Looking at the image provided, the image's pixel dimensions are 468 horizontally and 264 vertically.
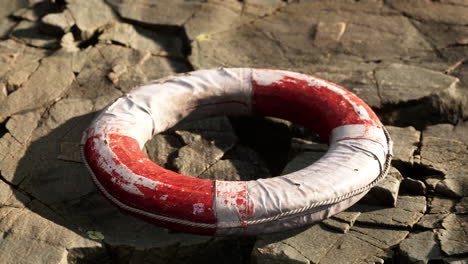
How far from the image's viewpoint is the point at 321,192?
8.60 ft

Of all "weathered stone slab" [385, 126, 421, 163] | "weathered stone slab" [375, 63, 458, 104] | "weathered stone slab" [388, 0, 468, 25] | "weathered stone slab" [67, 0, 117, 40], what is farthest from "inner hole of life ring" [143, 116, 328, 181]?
"weathered stone slab" [388, 0, 468, 25]

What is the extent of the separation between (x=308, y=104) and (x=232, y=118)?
0.52 m

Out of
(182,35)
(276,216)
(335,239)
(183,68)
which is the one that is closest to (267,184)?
(276,216)

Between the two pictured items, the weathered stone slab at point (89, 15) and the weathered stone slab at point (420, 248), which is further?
the weathered stone slab at point (89, 15)

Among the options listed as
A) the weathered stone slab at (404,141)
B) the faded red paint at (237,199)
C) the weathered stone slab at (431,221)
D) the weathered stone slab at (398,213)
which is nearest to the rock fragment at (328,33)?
the weathered stone slab at (404,141)

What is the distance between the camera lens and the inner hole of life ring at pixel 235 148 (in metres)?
3.13

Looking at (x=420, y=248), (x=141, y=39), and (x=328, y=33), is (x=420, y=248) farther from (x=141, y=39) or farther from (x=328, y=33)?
(x=141, y=39)

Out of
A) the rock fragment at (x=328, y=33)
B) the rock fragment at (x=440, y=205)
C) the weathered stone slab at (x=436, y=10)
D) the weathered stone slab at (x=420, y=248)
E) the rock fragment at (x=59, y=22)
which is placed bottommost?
the rock fragment at (x=59, y=22)

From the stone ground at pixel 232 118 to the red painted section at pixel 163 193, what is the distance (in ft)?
0.64

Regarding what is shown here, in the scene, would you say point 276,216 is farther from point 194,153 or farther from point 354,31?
point 354,31

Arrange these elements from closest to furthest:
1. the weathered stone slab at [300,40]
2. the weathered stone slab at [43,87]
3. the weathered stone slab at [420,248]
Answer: the weathered stone slab at [420,248]
the weathered stone slab at [43,87]
the weathered stone slab at [300,40]

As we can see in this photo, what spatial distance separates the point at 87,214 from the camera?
2906mm

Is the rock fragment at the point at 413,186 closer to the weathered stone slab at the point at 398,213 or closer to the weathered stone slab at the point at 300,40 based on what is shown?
the weathered stone slab at the point at 398,213

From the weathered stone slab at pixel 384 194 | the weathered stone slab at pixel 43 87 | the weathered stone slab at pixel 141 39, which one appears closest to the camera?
the weathered stone slab at pixel 384 194
